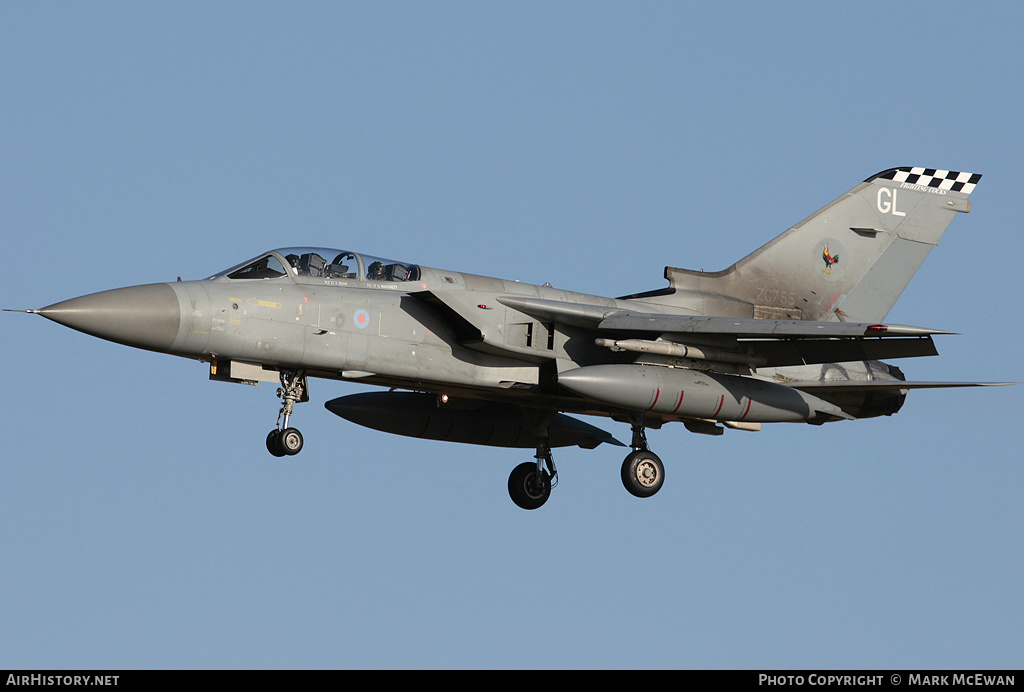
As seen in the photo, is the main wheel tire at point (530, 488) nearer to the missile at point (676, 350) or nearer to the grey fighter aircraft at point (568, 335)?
the grey fighter aircraft at point (568, 335)

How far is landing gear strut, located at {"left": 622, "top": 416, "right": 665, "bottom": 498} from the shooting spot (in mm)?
17656

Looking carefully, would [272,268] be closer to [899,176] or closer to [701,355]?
[701,355]

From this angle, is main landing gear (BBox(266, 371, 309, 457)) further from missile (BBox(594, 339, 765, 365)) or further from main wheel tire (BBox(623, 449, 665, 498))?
main wheel tire (BBox(623, 449, 665, 498))

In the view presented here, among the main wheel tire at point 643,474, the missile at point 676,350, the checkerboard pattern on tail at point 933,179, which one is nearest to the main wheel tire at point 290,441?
the missile at point 676,350

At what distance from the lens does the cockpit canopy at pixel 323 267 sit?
51.3ft

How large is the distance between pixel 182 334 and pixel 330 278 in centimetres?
212

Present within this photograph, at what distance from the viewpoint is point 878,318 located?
771 inches

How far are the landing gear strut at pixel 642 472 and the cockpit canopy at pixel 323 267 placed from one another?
4.16 meters

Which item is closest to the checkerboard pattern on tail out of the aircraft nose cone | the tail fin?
the tail fin

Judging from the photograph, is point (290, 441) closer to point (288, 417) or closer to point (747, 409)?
point (288, 417)

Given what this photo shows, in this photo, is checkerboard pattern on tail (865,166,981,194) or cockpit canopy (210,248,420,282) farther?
checkerboard pattern on tail (865,166,981,194)

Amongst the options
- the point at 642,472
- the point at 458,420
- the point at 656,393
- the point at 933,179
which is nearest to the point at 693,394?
the point at 656,393

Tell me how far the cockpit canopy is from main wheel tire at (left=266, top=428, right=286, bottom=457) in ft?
6.73

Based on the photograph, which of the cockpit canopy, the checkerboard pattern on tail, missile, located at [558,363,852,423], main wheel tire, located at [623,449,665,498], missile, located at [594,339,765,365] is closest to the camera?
the cockpit canopy
